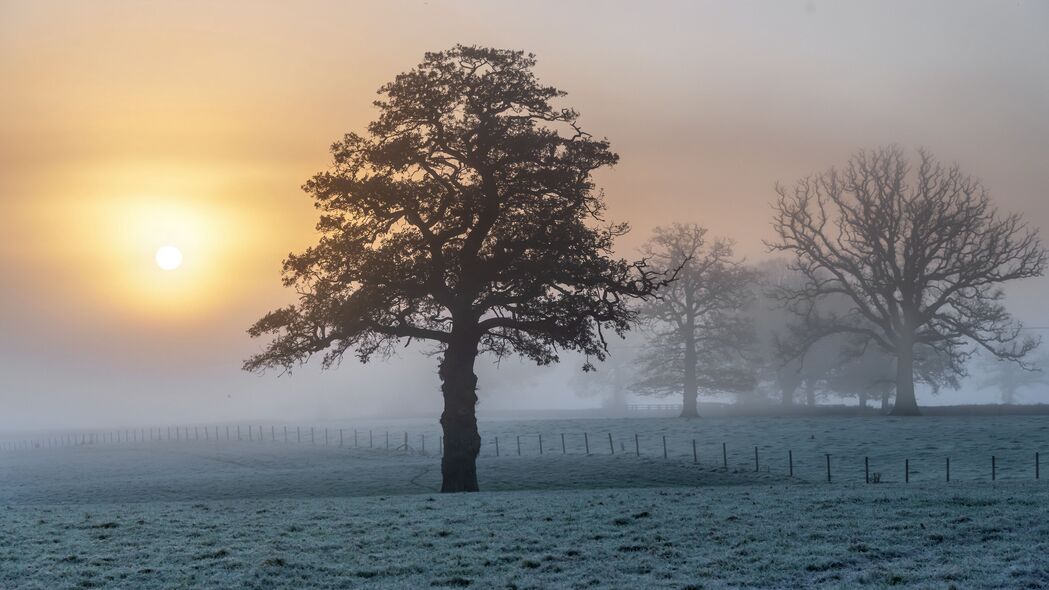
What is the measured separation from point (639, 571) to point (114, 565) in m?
10.8

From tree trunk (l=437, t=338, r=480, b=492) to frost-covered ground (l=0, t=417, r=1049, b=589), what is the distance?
1595 mm

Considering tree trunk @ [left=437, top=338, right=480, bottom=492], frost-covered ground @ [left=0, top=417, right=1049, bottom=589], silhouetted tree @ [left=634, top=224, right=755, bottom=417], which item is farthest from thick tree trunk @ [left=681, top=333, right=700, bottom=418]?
tree trunk @ [left=437, top=338, right=480, bottom=492]

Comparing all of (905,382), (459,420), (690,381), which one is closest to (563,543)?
(459,420)

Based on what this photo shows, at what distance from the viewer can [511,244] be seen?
38781 millimetres

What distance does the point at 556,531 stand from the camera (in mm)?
24062

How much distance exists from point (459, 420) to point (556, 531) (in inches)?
605

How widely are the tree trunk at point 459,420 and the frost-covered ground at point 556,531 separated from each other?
1595 millimetres

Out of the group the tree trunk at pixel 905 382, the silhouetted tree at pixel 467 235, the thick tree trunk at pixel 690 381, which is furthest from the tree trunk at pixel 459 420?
the thick tree trunk at pixel 690 381

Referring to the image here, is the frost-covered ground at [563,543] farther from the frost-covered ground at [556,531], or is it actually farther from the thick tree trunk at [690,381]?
the thick tree trunk at [690,381]

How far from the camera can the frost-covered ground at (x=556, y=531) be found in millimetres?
19172

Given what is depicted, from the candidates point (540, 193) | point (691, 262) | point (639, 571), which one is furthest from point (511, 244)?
point (691, 262)

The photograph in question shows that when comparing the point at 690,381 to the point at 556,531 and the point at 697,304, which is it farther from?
the point at 556,531

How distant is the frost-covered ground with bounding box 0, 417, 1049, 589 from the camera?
19172 millimetres

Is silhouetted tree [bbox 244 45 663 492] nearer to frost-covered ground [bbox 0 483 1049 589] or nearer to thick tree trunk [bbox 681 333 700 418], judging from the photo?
frost-covered ground [bbox 0 483 1049 589]
